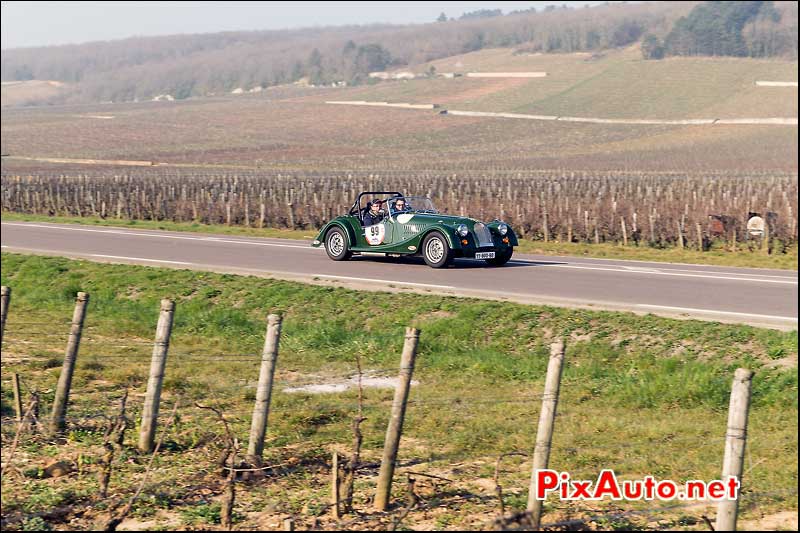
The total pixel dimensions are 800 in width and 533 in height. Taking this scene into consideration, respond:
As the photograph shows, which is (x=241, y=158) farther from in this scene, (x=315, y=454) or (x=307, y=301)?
(x=315, y=454)

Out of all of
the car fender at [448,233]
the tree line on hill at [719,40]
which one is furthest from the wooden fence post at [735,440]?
the tree line on hill at [719,40]

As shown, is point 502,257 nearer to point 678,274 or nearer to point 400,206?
point 400,206

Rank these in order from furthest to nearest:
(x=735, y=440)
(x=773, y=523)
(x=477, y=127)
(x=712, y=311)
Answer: (x=477, y=127)
(x=712, y=311)
(x=773, y=523)
(x=735, y=440)

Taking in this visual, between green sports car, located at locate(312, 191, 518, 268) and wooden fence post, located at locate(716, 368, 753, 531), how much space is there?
14472mm

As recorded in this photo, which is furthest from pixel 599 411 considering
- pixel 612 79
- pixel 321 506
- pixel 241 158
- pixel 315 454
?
pixel 612 79

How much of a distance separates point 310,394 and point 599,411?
3540 mm

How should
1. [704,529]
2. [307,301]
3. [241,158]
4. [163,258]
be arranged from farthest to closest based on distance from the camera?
[241,158] < [163,258] < [307,301] < [704,529]

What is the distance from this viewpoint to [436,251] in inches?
894

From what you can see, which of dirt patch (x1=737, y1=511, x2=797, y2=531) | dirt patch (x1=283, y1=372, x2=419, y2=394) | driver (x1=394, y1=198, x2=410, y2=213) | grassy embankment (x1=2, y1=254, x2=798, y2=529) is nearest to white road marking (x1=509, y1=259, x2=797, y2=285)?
driver (x1=394, y1=198, x2=410, y2=213)

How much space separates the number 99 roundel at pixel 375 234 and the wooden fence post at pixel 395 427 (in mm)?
14171

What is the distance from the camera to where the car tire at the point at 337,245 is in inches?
963

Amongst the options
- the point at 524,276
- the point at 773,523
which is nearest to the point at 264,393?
the point at 773,523

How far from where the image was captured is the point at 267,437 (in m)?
11.7

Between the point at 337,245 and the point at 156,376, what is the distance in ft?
45.8
